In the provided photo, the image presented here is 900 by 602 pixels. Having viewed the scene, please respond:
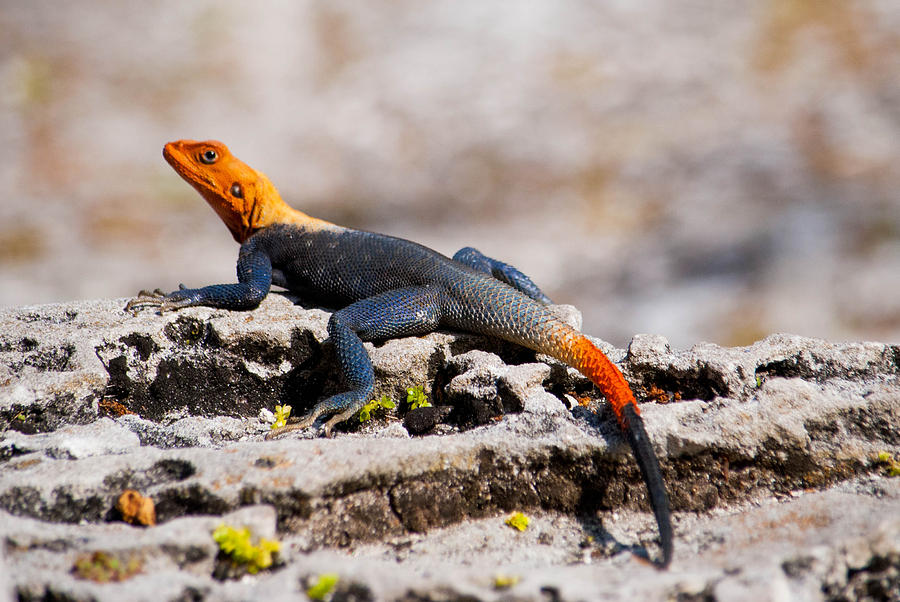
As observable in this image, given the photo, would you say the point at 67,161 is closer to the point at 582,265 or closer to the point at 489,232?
the point at 489,232

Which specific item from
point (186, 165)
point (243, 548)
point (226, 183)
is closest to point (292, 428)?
point (243, 548)

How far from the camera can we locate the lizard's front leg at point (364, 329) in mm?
2594

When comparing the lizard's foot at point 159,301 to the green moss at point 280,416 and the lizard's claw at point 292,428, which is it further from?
the lizard's claw at point 292,428

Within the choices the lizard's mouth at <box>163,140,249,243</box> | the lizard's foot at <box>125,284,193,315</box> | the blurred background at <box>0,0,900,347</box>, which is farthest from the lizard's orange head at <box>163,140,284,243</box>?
the blurred background at <box>0,0,900,347</box>

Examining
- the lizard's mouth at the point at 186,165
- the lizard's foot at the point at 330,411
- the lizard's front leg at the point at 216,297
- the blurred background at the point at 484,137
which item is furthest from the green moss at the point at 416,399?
the blurred background at the point at 484,137

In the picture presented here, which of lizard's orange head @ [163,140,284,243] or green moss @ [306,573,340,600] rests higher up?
lizard's orange head @ [163,140,284,243]

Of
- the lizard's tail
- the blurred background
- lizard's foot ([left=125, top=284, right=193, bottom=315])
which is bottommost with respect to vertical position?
the lizard's tail

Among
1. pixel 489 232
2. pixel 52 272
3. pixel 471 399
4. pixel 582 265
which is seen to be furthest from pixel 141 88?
pixel 471 399

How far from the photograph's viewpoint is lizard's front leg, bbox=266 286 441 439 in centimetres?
259

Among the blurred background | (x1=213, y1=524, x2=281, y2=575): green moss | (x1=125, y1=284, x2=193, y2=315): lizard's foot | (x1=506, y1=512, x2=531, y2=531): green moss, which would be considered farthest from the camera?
the blurred background

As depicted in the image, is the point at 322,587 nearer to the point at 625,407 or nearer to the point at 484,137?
the point at 625,407

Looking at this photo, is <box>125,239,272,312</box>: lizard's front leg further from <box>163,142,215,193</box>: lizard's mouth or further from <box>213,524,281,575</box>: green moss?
<box>213,524,281,575</box>: green moss

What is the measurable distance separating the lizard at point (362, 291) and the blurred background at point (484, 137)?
12.5 ft

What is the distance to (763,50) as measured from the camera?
27.4 ft
